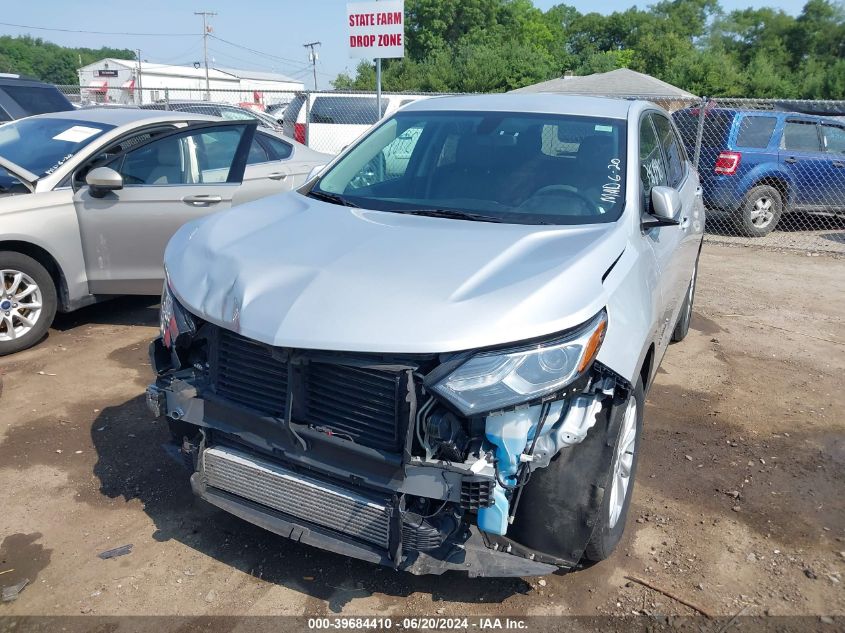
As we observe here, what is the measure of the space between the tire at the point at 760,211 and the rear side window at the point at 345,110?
7.42 metres

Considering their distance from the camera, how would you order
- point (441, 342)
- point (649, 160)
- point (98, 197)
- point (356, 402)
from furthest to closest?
point (98, 197)
point (649, 160)
point (356, 402)
point (441, 342)

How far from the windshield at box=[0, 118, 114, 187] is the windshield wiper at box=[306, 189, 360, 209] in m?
2.66

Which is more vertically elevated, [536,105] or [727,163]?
[536,105]

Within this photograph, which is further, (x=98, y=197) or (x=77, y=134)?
(x=77, y=134)

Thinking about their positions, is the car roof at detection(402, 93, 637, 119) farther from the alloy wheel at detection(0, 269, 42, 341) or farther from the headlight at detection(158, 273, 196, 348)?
the alloy wheel at detection(0, 269, 42, 341)

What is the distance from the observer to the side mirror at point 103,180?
5312 mm

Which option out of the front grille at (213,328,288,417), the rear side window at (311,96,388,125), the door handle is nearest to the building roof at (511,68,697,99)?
the rear side window at (311,96,388,125)

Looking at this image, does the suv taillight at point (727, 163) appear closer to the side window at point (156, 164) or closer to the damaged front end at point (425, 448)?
the side window at point (156, 164)

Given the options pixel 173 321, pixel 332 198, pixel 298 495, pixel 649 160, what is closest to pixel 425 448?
pixel 298 495

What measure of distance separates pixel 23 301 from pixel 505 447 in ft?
14.2

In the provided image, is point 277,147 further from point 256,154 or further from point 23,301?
point 23,301

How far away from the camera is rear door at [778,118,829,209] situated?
11023mm

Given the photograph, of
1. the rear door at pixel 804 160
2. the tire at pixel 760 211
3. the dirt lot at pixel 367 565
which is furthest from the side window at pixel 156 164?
the rear door at pixel 804 160

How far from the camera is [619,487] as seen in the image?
3.18m
